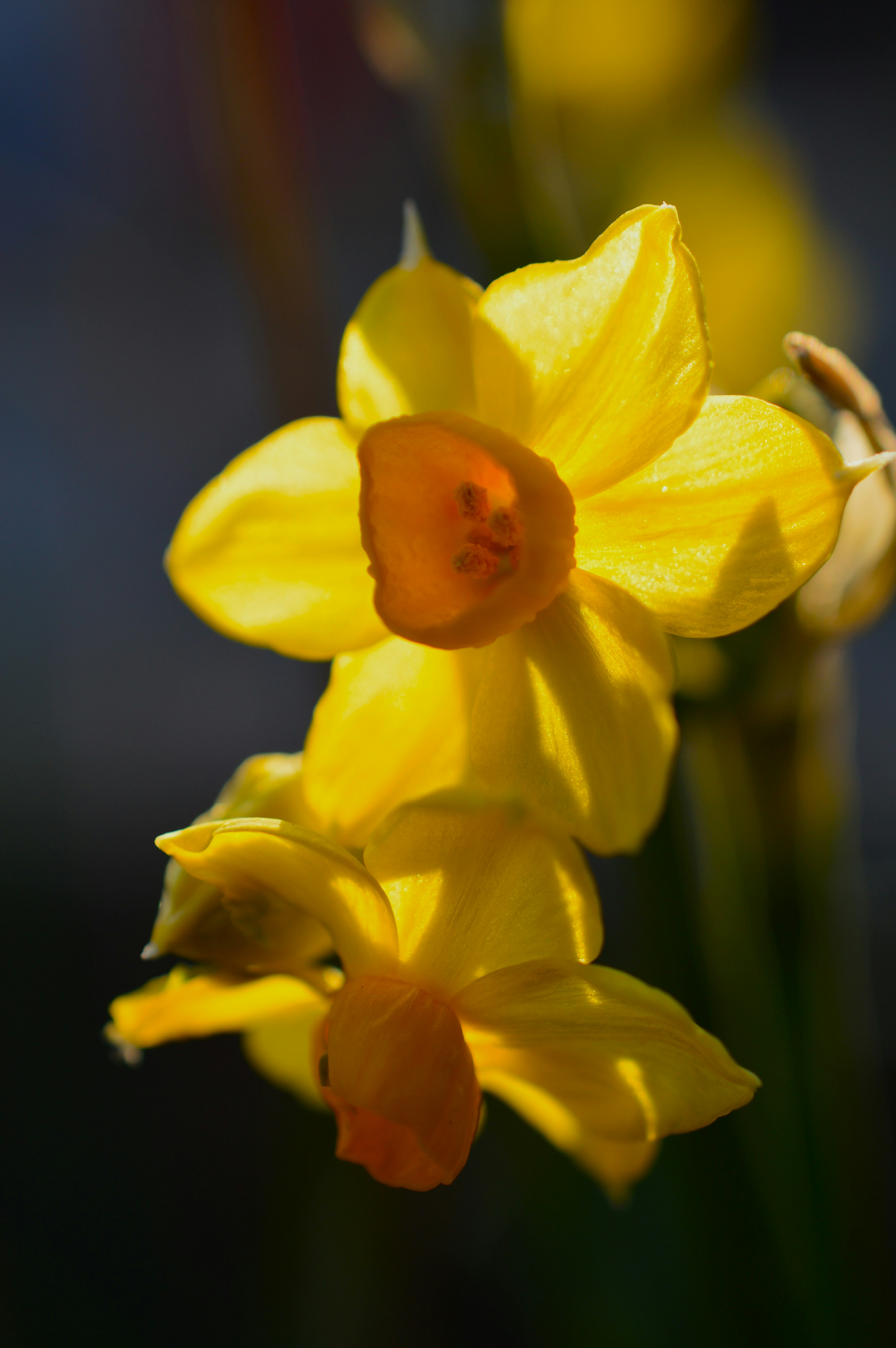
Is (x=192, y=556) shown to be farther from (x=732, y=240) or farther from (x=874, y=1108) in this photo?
(x=732, y=240)

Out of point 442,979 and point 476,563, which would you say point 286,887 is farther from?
point 476,563

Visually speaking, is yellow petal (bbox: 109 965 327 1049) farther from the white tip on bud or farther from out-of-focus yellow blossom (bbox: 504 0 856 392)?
out-of-focus yellow blossom (bbox: 504 0 856 392)

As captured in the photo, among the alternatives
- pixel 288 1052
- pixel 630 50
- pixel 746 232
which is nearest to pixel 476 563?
pixel 288 1052

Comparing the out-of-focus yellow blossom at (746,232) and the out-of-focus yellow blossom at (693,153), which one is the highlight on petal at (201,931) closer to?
the out-of-focus yellow blossom at (693,153)

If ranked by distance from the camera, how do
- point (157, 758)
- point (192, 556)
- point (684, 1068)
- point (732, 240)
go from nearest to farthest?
1. point (684, 1068)
2. point (192, 556)
3. point (732, 240)
4. point (157, 758)

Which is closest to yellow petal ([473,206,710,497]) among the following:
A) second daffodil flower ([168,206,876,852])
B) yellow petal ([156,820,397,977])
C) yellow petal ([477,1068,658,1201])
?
second daffodil flower ([168,206,876,852])

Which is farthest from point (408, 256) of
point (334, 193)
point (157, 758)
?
point (334, 193)
